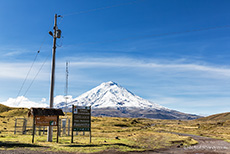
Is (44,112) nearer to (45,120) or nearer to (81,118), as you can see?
(45,120)

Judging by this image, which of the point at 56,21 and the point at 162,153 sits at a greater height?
the point at 56,21

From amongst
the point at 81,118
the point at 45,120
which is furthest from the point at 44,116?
the point at 81,118

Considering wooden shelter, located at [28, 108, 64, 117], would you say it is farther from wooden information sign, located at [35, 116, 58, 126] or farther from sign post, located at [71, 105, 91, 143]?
sign post, located at [71, 105, 91, 143]

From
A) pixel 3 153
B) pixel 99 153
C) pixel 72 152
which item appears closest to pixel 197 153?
pixel 99 153

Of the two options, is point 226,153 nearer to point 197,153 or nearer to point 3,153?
point 197,153

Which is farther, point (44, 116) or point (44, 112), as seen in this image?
point (44, 116)

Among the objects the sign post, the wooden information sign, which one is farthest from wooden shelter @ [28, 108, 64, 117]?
the sign post

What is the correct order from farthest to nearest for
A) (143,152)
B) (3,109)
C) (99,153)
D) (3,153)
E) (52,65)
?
(3,109) → (52,65) → (143,152) → (99,153) → (3,153)

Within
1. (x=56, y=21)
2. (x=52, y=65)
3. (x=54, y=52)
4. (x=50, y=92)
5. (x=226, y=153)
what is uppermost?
(x=56, y=21)

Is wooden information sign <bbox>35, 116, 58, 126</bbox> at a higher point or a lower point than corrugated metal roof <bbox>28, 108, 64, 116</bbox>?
lower

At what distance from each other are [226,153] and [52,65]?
59.7ft

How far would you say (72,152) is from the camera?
16.1 metres

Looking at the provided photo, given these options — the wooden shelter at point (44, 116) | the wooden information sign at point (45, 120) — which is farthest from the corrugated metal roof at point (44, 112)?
the wooden information sign at point (45, 120)

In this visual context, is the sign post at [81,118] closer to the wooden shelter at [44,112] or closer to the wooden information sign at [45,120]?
the wooden shelter at [44,112]
